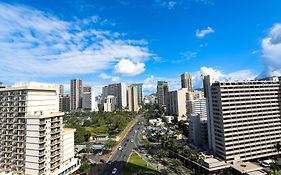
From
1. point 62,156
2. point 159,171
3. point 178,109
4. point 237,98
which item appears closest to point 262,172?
point 237,98

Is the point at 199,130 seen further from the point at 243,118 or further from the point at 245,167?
the point at 245,167

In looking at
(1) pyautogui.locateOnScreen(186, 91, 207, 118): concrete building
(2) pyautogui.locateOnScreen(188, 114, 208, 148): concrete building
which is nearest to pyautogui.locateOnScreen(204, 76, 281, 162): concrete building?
(2) pyautogui.locateOnScreen(188, 114, 208, 148): concrete building

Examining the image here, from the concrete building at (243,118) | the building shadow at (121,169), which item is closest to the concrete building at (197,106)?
the concrete building at (243,118)

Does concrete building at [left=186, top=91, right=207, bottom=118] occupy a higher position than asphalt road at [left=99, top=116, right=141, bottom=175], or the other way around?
concrete building at [left=186, top=91, right=207, bottom=118]

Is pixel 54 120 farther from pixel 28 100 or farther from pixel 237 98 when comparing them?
pixel 237 98

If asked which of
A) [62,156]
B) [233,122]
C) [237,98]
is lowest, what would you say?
[62,156]

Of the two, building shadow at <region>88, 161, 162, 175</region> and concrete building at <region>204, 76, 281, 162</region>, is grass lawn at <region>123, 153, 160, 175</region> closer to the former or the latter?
building shadow at <region>88, 161, 162, 175</region>
